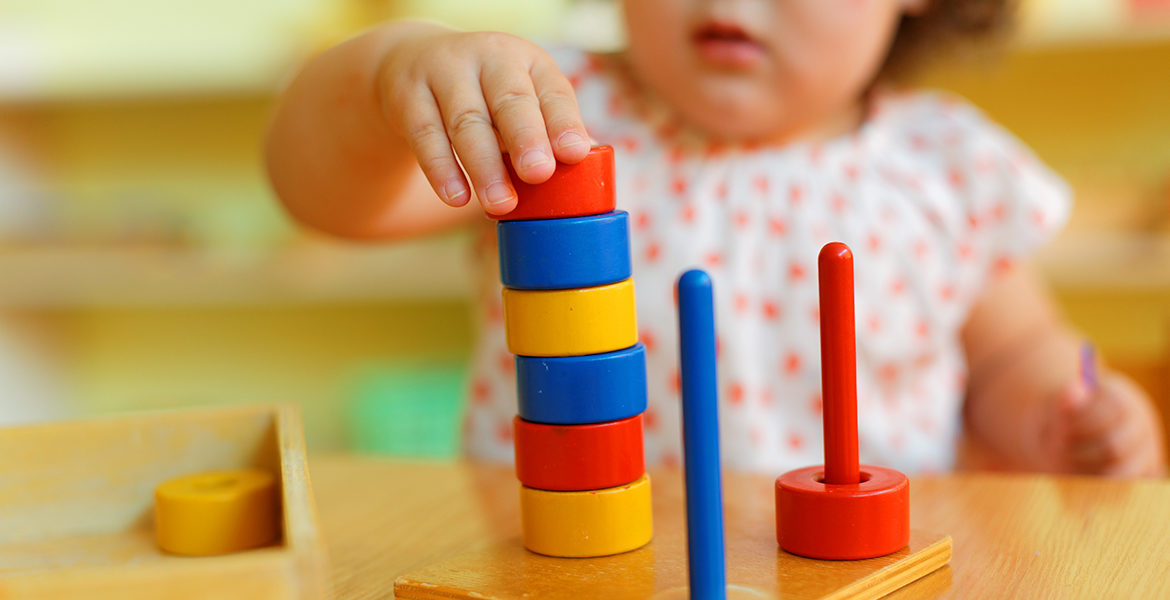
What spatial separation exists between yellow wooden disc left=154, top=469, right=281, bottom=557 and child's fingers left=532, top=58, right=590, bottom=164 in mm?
211

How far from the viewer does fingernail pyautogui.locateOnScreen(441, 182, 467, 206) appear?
0.47m

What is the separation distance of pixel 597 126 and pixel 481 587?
55 centimetres

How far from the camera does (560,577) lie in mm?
445

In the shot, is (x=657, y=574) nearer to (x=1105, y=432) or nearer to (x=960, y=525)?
(x=960, y=525)

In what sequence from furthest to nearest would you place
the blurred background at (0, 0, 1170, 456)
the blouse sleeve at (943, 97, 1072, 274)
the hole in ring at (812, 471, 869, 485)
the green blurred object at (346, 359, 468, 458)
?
the green blurred object at (346, 359, 468, 458) → the blurred background at (0, 0, 1170, 456) → the blouse sleeve at (943, 97, 1072, 274) → the hole in ring at (812, 471, 869, 485)

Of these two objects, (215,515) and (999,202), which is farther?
(999,202)

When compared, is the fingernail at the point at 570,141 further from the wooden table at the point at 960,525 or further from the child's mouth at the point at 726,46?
the child's mouth at the point at 726,46

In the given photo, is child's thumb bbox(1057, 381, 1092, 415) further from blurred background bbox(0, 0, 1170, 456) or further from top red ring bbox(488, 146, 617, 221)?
blurred background bbox(0, 0, 1170, 456)

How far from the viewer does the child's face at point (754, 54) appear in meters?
0.79

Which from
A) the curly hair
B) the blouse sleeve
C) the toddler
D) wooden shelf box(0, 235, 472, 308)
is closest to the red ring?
the toddler

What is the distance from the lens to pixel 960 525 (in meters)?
0.56

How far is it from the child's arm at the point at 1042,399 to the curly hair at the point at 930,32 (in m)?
0.24

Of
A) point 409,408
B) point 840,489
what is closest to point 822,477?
point 840,489

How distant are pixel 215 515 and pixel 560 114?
23 centimetres
